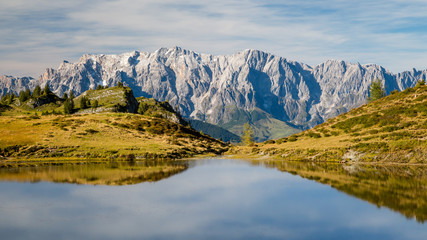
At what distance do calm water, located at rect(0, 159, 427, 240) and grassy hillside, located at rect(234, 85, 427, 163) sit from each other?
3887cm

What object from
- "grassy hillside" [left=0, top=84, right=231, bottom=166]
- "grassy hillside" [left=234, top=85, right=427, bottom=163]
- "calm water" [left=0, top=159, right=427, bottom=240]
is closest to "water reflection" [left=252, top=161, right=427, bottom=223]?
"calm water" [left=0, top=159, right=427, bottom=240]

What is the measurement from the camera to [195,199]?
142 feet

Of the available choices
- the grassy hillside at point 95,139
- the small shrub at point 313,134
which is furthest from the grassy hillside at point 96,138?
the small shrub at point 313,134

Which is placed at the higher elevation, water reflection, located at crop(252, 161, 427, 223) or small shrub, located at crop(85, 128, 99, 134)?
water reflection, located at crop(252, 161, 427, 223)

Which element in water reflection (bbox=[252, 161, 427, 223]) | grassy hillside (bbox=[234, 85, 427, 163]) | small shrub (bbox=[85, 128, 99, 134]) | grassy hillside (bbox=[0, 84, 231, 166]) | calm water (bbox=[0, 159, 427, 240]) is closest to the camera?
calm water (bbox=[0, 159, 427, 240])

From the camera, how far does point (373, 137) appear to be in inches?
3750

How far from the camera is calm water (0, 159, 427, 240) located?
95.3 ft

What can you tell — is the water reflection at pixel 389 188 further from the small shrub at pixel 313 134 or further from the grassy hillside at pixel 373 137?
the small shrub at pixel 313 134

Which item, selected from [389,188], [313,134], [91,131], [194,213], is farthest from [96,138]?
[389,188]

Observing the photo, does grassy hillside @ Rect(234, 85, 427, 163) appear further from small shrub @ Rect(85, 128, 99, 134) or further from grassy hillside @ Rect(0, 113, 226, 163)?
small shrub @ Rect(85, 128, 99, 134)

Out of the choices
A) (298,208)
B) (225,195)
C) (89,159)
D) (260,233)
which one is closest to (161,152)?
(89,159)

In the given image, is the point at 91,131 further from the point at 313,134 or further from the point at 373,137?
the point at 373,137

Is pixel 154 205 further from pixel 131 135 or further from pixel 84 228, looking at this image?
pixel 131 135

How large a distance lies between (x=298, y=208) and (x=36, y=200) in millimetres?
29067
